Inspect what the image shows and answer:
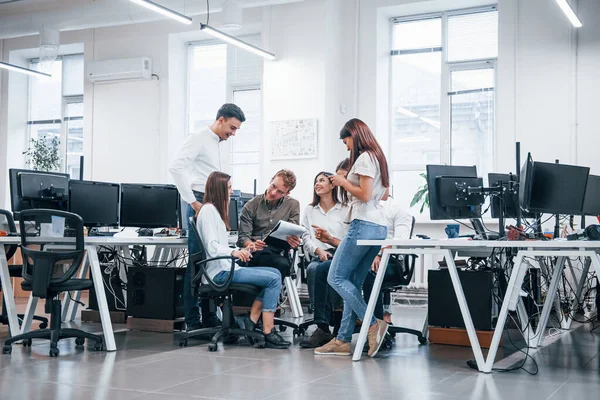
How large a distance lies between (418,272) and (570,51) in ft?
8.82

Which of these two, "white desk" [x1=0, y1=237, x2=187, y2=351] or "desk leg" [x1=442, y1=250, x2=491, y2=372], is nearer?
"desk leg" [x1=442, y1=250, x2=491, y2=372]

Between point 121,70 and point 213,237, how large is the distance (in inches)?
216

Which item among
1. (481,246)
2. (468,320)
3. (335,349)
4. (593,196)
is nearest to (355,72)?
(593,196)

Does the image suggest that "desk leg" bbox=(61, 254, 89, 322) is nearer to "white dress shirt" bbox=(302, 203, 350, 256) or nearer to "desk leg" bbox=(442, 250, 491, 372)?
"white dress shirt" bbox=(302, 203, 350, 256)

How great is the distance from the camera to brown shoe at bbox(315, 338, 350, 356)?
389 centimetres

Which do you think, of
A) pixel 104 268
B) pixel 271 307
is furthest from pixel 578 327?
pixel 104 268

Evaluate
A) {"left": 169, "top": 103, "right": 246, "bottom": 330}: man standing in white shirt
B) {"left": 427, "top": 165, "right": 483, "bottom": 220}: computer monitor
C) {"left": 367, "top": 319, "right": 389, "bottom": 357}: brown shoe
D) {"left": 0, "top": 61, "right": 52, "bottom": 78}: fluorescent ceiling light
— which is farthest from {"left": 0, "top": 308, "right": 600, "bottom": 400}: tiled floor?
{"left": 0, "top": 61, "right": 52, "bottom": 78}: fluorescent ceiling light

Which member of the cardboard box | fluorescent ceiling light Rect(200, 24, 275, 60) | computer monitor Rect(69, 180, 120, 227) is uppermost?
fluorescent ceiling light Rect(200, 24, 275, 60)

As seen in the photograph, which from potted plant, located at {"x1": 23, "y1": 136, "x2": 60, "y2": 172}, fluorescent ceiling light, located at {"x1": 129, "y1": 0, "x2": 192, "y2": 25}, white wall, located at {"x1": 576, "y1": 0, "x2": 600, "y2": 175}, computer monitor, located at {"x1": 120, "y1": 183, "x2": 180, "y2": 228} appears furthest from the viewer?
potted plant, located at {"x1": 23, "y1": 136, "x2": 60, "y2": 172}

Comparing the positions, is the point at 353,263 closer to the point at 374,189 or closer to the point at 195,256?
the point at 374,189

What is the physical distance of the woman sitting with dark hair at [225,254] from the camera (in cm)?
406

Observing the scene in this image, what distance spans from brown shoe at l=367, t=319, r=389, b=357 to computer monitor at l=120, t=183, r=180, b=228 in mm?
2018

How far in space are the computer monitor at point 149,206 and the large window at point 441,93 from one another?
336 centimetres

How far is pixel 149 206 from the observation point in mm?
5219
